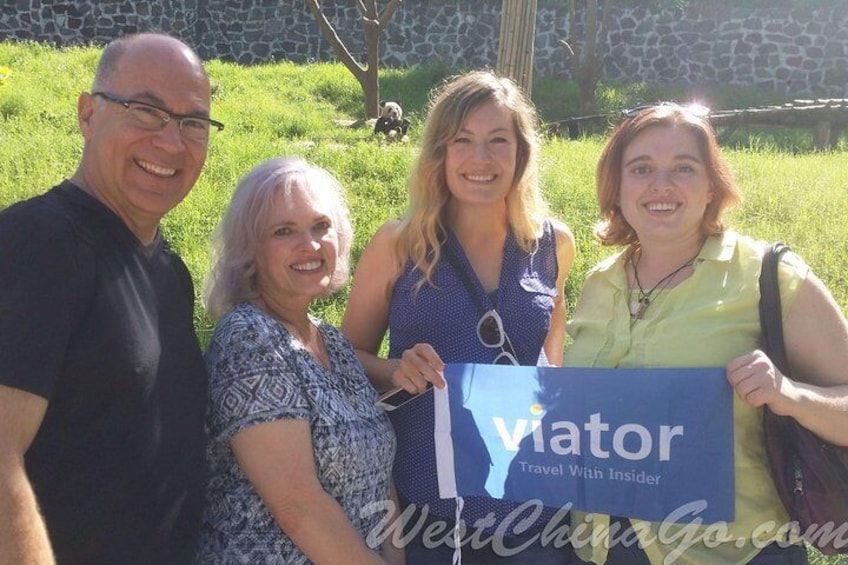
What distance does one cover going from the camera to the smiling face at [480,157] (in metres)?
3.23

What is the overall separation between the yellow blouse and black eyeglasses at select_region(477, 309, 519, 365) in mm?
268

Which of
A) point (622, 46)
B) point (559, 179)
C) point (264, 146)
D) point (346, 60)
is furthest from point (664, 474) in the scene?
point (622, 46)

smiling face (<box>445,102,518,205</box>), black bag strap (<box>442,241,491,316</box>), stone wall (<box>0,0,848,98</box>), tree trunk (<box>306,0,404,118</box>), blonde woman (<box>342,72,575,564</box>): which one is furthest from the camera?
stone wall (<box>0,0,848,98</box>)

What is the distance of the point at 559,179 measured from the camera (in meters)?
7.96

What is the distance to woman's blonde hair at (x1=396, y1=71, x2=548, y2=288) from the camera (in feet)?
10.5

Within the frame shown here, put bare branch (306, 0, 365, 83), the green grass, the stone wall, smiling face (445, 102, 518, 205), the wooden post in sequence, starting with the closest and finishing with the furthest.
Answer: smiling face (445, 102, 518, 205) < the wooden post < the green grass < bare branch (306, 0, 365, 83) < the stone wall

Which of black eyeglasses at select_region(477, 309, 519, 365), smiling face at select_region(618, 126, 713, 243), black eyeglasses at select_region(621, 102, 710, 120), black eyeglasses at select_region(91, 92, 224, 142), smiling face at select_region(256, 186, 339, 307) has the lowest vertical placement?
black eyeglasses at select_region(477, 309, 519, 365)

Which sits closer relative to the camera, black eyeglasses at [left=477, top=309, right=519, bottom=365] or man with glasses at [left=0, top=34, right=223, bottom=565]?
man with glasses at [left=0, top=34, right=223, bottom=565]

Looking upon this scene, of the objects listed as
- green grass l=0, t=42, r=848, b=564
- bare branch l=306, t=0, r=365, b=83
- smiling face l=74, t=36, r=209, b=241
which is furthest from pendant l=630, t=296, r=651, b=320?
bare branch l=306, t=0, r=365, b=83

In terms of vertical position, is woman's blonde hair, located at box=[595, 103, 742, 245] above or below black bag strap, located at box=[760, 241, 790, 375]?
above

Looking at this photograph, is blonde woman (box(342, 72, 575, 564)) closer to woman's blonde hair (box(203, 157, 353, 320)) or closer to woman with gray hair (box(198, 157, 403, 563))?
woman with gray hair (box(198, 157, 403, 563))

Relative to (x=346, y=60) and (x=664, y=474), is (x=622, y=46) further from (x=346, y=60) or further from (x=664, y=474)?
(x=664, y=474)

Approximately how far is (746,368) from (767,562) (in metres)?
0.59

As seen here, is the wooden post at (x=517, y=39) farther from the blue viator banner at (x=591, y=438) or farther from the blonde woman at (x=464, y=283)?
the blue viator banner at (x=591, y=438)
